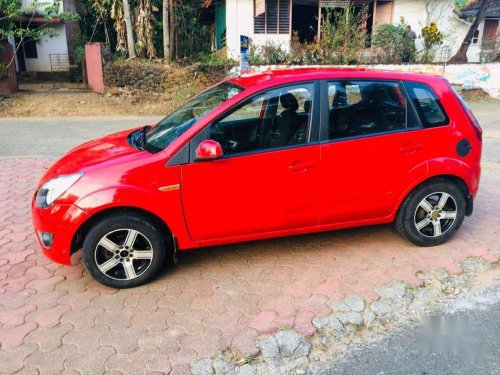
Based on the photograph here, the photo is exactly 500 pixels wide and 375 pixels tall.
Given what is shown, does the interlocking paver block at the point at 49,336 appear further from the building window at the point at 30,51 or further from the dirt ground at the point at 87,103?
Answer: the building window at the point at 30,51

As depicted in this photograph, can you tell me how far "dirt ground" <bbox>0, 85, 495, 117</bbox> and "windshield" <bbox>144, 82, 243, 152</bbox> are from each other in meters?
9.86

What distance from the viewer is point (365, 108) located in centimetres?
402

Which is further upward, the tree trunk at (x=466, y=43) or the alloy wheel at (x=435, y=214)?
the tree trunk at (x=466, y=43)

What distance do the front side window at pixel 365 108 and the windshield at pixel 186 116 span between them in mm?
876

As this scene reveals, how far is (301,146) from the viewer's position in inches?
150

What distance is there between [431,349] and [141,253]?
230cm

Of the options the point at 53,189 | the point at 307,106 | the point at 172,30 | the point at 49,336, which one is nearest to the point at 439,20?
the point at 172,30

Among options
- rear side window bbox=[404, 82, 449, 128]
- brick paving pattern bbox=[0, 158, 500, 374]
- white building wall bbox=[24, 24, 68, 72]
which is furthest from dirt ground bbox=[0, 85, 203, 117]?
rear side window bbox=[404, 82, 449, 128]

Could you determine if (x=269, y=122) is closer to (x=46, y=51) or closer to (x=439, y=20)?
(x=439, y=20)

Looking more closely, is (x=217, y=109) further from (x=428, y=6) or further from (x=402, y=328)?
(x=428, y=6)

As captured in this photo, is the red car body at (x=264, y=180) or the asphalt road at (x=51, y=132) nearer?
the red car body at (x=264, y=180)

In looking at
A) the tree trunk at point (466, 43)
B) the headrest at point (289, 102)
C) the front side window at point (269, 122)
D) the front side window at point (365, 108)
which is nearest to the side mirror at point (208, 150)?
the front side window at point (269, 122)

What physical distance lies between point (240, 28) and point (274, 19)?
4.49 ft

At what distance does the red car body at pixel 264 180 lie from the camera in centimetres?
350
